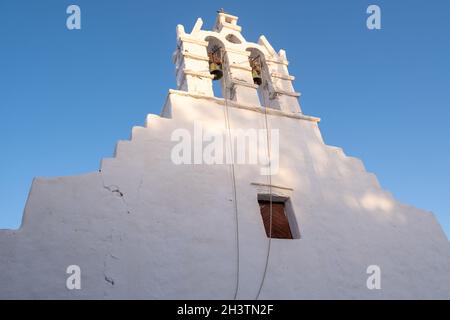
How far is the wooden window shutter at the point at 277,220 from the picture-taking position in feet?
22.7

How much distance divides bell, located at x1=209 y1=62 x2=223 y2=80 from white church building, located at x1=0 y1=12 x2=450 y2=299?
0.49 metres

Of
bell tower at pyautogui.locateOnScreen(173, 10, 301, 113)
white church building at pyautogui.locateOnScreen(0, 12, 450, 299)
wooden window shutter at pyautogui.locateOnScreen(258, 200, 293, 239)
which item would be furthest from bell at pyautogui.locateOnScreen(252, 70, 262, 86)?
wooden window shutter at pyautogui.locateOnScreen(258, 200, 293, 239)

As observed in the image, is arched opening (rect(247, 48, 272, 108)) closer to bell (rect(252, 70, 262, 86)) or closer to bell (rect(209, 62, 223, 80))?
bell (rect(252, 70, 262, 86))

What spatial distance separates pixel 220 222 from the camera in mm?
6367

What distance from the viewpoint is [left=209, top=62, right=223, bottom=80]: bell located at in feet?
32.3

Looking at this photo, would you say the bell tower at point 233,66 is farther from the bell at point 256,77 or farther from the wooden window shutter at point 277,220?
the wooden window shutter at point 277,220

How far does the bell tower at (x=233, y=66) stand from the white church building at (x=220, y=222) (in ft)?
0.21

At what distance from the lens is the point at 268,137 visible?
26.9 ft

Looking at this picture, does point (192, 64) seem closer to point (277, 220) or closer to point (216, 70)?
point (216, 70)

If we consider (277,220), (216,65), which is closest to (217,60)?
(216,65)

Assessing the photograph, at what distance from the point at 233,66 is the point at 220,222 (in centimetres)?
471

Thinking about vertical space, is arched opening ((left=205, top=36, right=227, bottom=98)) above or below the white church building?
above
